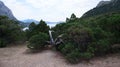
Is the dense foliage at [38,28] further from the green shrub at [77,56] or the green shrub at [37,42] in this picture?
the green shrub at [77,56]

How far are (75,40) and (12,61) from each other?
367 centimetres

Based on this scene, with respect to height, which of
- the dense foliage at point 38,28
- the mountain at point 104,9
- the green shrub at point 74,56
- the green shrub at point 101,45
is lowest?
the green shrub at point 74,56

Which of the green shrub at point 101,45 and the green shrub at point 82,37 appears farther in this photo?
the green shrub at point 82,37

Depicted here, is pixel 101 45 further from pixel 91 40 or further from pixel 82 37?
pixel 82 37

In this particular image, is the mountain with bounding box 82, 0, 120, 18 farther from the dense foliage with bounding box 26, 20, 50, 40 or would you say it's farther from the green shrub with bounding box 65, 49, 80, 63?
the green shrub with bounding box 65, 49, 80, 63

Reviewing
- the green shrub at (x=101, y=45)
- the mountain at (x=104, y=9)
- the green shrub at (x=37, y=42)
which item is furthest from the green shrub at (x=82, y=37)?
the mountain at (x=104, y=9)

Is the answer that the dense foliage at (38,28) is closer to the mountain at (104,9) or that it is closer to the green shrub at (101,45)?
the green shrub at (101,45)

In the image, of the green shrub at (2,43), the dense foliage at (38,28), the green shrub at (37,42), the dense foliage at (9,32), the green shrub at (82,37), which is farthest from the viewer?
the dense foliage at (38,28)

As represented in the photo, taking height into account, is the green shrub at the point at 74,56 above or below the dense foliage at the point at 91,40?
below

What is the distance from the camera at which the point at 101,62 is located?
309 inches

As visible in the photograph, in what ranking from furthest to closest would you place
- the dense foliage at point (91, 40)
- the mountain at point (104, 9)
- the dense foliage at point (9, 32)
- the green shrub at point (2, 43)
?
1. the mountain at point (104, 9)
2. the dense foliage at point (9, 32)
3. the green shrub at point (2, 43)
4. the dense foliage at point (91, 40)

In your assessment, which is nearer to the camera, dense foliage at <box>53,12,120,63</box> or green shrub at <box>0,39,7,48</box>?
dense foliage at <box>53,12,120,63</box>

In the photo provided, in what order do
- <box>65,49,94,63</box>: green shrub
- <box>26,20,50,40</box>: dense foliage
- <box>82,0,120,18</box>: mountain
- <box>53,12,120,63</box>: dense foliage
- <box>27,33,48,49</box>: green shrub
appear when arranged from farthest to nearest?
<box>82,0,120,18</box>: mountain < <box>26,20,50,40</box>: dense foliage < <box>27,33,48,49</box>: green shrub < <box>53,12,120,63</box>: dense foliage < <box>65,49,94,63</box>: green shrub

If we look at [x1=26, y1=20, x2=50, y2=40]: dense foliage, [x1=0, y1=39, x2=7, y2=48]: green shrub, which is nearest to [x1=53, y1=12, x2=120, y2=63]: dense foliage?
[x1=26, y1=20, x2=50, y2=40]: dense foliage
